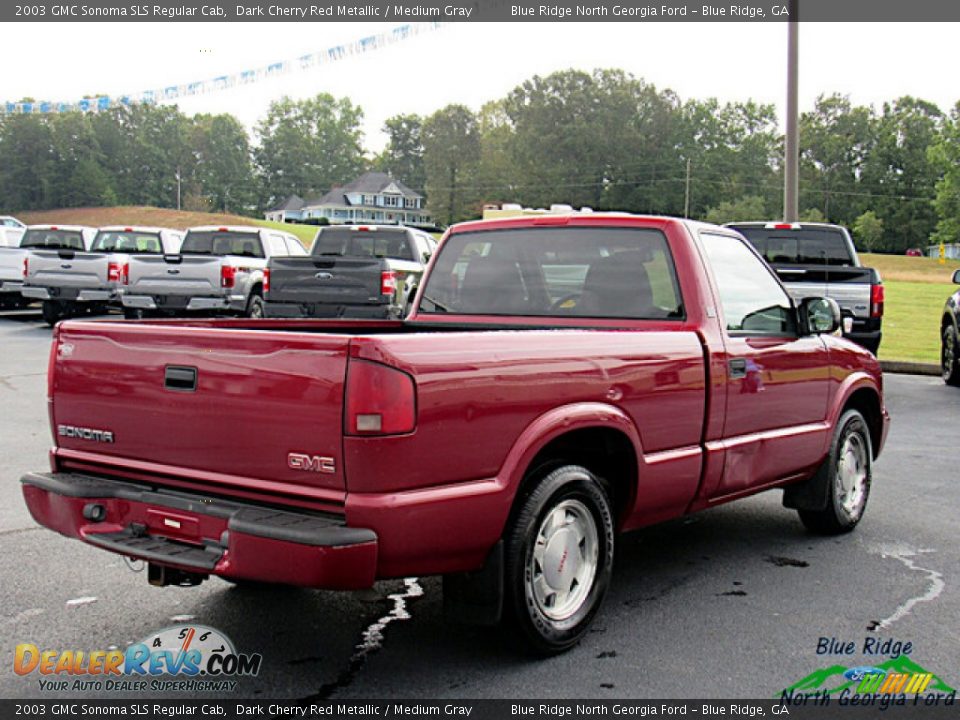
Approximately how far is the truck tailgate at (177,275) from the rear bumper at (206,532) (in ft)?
45.4

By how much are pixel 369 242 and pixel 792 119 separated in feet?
23.8

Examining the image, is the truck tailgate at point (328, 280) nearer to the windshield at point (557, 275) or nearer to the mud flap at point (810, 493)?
the windshield at point (557, 275)

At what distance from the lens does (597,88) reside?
113750 millimetres

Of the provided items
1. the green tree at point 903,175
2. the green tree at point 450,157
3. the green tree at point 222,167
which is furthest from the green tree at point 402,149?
the green tree at point 903,175

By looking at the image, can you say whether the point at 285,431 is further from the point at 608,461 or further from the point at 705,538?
the point at 705,538

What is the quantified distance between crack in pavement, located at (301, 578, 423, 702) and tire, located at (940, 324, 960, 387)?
10778 mm

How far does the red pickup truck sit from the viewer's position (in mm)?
3555

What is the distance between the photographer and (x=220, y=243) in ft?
63.8

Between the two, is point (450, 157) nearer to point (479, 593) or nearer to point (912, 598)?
point (912, 598)

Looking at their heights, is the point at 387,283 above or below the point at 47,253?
below

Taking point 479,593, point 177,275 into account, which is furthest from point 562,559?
point 177,275

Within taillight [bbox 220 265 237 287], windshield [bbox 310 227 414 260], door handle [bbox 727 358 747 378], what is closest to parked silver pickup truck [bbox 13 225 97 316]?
taillight [bbox 220 265 237 287]

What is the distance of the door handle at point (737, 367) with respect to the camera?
206 inches

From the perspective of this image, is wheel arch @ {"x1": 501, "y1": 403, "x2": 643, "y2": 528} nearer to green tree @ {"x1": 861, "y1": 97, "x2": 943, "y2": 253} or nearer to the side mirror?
the side mirror
